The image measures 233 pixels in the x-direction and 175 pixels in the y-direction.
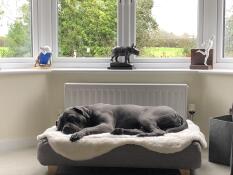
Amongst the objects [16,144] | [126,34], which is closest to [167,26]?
[126,34]

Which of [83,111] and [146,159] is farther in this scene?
[83,111]

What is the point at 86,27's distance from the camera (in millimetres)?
4004

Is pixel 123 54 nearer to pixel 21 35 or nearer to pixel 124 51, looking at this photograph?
pixel 124 51

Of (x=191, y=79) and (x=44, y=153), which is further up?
(x=191, y=79)

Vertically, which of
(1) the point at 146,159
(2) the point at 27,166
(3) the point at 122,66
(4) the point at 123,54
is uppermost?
(4) the point at 123,54

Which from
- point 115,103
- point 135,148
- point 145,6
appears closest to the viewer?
point 135,148

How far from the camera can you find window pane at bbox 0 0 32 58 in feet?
12.6

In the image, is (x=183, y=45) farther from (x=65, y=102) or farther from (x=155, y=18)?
(x=65, y=102)

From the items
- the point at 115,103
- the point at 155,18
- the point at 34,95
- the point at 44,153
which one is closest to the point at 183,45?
the point at 155,18

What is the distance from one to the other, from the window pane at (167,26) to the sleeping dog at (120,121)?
938 mm

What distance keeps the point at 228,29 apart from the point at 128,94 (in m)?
1.24

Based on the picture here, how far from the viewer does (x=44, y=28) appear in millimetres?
3969

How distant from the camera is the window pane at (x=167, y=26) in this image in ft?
12.9

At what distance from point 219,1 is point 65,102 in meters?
1.87
